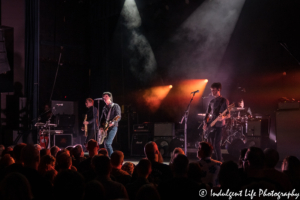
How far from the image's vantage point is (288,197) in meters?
2.46

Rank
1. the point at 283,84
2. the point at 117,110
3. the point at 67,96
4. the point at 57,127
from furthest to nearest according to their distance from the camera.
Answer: the point at 67,96, the point at 57,127, the point at 283,84, the point at 117,110

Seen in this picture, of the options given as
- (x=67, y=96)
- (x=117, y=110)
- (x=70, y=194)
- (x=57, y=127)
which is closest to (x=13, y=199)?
(x=70, y=194)

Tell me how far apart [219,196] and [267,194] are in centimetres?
75

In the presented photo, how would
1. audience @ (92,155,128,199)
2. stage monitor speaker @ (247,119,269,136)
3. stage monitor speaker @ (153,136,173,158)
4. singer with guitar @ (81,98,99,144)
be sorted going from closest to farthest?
audience @ (92,155,128,199)
singer with guitar @ (81,98,99,144)
stage monitor speaker @ (247,119,269,136)
stage monitor speaker @ (153,136,173,158)

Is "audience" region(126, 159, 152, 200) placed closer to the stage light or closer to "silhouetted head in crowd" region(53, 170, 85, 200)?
"silhouetted head in crowd" region(53, 170, 85, 200)

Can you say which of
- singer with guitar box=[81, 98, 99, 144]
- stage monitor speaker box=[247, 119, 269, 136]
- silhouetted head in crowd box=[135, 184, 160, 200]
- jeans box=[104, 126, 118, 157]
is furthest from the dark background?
silhouetted head in crowd box=[135, 184, 160, 200]

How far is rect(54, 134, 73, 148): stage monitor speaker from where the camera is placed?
37.1 feet

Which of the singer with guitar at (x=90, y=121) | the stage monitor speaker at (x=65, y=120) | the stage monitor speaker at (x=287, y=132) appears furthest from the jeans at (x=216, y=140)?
the stage monitor speaker at (x=65, y=120)

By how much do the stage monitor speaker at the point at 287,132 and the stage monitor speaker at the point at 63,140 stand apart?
23.6ft

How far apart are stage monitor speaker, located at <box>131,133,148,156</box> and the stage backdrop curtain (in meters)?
3.95

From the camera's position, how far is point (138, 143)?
10.1 m

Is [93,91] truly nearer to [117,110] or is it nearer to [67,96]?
[67,96]

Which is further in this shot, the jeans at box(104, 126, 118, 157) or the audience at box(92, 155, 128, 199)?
the jeans at box(104, 126, 118, 157)

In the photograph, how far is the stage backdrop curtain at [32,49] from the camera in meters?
11.3
